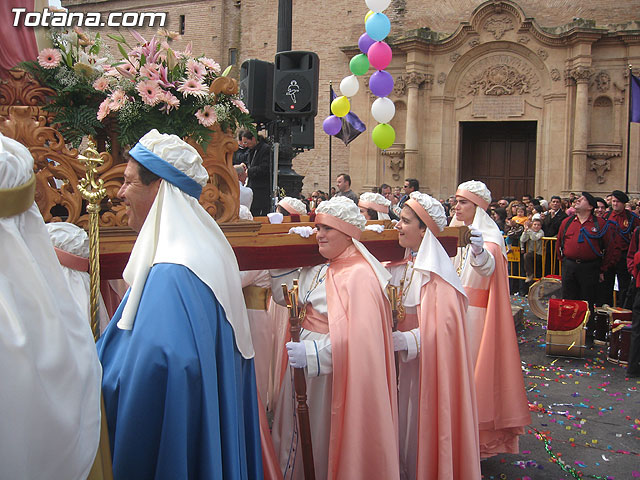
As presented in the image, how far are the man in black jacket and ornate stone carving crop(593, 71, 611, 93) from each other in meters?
13.8

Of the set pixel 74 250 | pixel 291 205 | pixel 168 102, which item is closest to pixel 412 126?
pixel 291 205

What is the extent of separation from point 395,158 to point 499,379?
15.4 meters

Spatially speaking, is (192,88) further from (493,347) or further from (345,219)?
(493,347)

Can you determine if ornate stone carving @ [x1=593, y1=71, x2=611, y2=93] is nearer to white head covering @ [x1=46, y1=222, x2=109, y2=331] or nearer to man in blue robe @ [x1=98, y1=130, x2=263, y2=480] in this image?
white head covering @ [x1=46, y1=222, x2=109, y2=331]

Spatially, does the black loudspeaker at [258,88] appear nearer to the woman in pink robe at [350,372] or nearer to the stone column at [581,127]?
the woman in pink robe at [350,372]

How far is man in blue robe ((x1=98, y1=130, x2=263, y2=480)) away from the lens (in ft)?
6.28

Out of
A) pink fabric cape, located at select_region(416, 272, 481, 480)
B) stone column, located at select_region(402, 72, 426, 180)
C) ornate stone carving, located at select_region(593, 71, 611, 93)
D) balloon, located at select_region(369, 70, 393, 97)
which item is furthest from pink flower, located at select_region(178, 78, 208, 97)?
ornate stone carving, located at select_region(593, 71, 611, 93)

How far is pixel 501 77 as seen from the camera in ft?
62.6

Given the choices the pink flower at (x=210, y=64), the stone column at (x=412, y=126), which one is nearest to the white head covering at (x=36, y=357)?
the pink flower at (x=210, y=64)

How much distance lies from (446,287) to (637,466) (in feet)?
8.14

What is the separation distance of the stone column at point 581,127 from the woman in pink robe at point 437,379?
15.5 metres

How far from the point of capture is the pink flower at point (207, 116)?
3.35 m

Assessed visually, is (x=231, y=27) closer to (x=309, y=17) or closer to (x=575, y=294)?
(x=309, y=17)

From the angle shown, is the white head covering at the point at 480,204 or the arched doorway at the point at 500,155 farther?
the arched doorway at the point at 500,155
